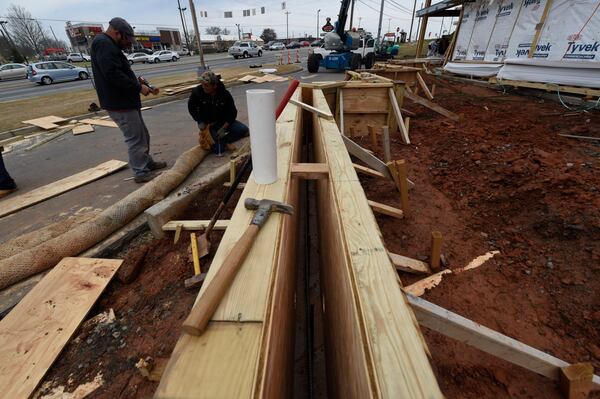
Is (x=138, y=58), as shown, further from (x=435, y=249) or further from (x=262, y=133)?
(x=435, y=249)

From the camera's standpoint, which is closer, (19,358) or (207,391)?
(207,391)

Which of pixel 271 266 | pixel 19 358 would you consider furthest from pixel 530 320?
pixel 19 358

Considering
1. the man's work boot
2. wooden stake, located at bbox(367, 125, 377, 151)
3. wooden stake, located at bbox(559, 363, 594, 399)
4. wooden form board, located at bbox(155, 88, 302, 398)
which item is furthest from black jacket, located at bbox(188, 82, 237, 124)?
wooden stake, located at bbox(559, 363, 594, 399)

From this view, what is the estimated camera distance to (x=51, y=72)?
55.5 feet

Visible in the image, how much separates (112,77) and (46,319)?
2640mm

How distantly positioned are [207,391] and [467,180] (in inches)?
170

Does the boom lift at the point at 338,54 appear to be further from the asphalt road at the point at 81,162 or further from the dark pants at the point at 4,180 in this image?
the dark pants at the point at 4,180

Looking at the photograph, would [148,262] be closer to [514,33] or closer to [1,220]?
[1,220]

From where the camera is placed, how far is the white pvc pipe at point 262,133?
1330mm

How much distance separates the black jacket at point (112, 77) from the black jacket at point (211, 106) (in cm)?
112

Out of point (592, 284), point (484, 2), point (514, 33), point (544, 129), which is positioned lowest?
point (592, 284)

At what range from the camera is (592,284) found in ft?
7.58

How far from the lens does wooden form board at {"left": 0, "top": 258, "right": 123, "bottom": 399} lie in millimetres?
1814

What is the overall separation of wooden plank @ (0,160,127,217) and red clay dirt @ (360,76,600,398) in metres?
4.09
